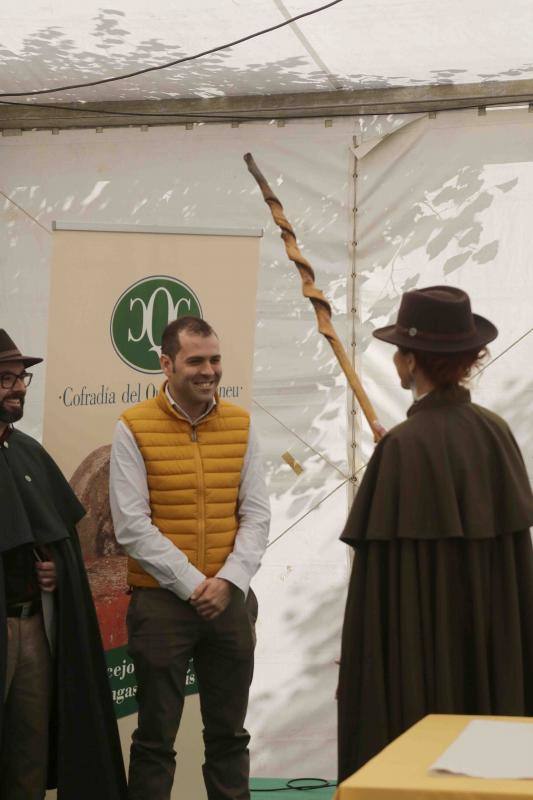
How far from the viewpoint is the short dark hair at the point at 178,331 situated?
3.82 meters

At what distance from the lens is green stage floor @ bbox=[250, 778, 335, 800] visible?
475 cm

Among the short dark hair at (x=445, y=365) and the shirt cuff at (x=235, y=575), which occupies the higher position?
the short dark hair at (x=445, y=365)

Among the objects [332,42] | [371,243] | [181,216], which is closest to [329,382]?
[371,243]

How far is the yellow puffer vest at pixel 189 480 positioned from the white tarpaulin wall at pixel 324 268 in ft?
3.44

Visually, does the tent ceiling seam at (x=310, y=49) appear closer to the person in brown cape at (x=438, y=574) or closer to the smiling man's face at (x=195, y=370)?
the smiling man's face at (x=195, y=370)

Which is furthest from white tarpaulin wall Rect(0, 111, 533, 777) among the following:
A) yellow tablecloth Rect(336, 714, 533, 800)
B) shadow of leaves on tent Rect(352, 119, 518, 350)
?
yellow tablecloth Rect(336, 714, 533, 800)

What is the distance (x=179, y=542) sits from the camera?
373cm

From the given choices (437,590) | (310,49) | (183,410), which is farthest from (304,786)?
(310,49)

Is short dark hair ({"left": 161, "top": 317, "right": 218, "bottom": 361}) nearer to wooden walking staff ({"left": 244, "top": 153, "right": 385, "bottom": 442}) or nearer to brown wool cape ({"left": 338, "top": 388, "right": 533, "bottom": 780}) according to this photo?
wooden walking staff ({"left": 244, "top": 153, "right": 385, "bottom": 442})

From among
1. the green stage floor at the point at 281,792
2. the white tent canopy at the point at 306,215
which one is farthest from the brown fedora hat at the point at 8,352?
the green stage floor at the point at 281,792

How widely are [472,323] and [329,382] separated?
2048mm

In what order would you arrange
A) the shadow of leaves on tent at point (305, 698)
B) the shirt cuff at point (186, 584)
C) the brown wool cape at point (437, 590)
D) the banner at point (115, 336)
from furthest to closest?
the shadow of leaves on tent at point (305, 698), the banner at point (115, 336), the shirt cuff at point (186, 584), the brown wool cape at point (437, 590)

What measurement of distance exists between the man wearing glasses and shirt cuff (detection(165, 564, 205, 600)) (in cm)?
37

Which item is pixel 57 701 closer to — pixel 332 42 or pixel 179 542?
pixel 179 542
